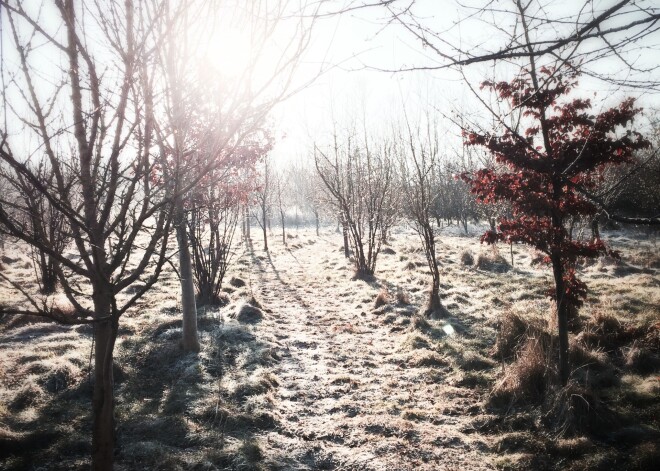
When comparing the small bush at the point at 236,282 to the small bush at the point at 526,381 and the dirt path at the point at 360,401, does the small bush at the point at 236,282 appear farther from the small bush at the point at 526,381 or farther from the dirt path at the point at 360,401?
the small bush at the point at 526,381

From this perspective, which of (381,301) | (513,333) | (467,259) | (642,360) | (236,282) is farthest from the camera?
(467,259)

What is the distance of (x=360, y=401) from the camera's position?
4609mm

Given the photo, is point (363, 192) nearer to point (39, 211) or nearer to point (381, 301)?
point (381, 301)

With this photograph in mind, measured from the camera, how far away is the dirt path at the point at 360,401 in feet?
11.8

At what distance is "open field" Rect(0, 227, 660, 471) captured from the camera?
3480 millimetres

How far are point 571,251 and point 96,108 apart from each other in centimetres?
471

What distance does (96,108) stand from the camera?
2107 mm

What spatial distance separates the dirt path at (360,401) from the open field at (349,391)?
2 cm

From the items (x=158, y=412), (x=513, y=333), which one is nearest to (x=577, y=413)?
(x=513, y=333)

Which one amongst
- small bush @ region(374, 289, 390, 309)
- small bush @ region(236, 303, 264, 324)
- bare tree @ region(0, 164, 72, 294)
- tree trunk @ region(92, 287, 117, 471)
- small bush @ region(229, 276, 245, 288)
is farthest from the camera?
small bush @ region(229, 276, 245, 288)

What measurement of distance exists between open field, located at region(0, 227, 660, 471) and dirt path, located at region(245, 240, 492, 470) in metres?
0.02

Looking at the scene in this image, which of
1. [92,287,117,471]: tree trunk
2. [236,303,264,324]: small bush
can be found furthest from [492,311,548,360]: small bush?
[92,287,117,471]: tree trunk

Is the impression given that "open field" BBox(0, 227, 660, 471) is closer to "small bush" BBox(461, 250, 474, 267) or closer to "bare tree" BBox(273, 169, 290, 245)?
"small bush" BBox(461, 250, 474, 267)

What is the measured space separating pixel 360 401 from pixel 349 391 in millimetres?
300
